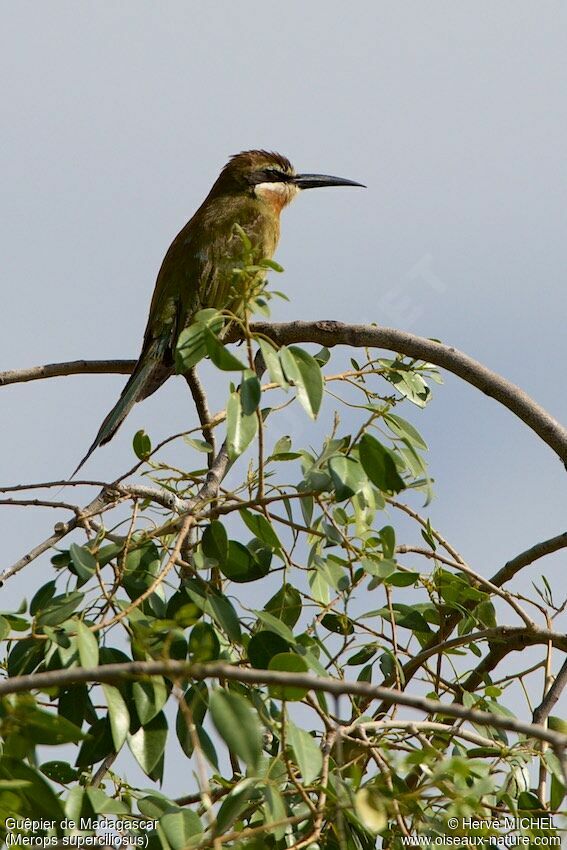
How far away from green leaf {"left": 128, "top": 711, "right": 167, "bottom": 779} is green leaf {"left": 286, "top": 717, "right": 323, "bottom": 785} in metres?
0.29

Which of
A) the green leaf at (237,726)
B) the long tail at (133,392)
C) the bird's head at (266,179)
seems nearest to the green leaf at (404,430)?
the green leaf at (237,726)

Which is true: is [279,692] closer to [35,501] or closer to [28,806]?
[28,806]

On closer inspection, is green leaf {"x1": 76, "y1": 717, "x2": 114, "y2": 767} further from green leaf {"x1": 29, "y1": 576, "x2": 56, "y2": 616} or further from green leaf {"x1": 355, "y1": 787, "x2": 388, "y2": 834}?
green leaf {"x1": 355, "y1": 787, "x2": 388, "y2": 834}

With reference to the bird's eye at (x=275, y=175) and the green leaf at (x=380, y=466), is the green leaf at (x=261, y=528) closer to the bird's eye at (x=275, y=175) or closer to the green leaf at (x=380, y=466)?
the green leaf at (x=380, y=466)

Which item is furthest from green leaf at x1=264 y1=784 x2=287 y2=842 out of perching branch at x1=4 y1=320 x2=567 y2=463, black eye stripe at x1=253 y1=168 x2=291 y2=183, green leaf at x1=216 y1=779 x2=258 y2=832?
black eye stripe at x1=253 y1=168 x2=291 y2=183

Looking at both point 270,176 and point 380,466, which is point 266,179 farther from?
point 380,466

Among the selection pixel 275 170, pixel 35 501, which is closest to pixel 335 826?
pixel 35 501

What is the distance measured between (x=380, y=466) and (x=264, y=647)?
28 cm

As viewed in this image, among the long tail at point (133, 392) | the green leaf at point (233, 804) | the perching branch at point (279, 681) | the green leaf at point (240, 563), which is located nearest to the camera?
the perching branch at point (279, 681)

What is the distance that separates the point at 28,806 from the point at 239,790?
0.22m

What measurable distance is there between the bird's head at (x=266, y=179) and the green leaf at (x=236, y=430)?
2685 millimetres

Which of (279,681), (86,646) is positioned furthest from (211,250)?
(279,681)

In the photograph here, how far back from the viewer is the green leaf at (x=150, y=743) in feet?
5.04

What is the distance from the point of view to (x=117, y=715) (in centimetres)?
144
